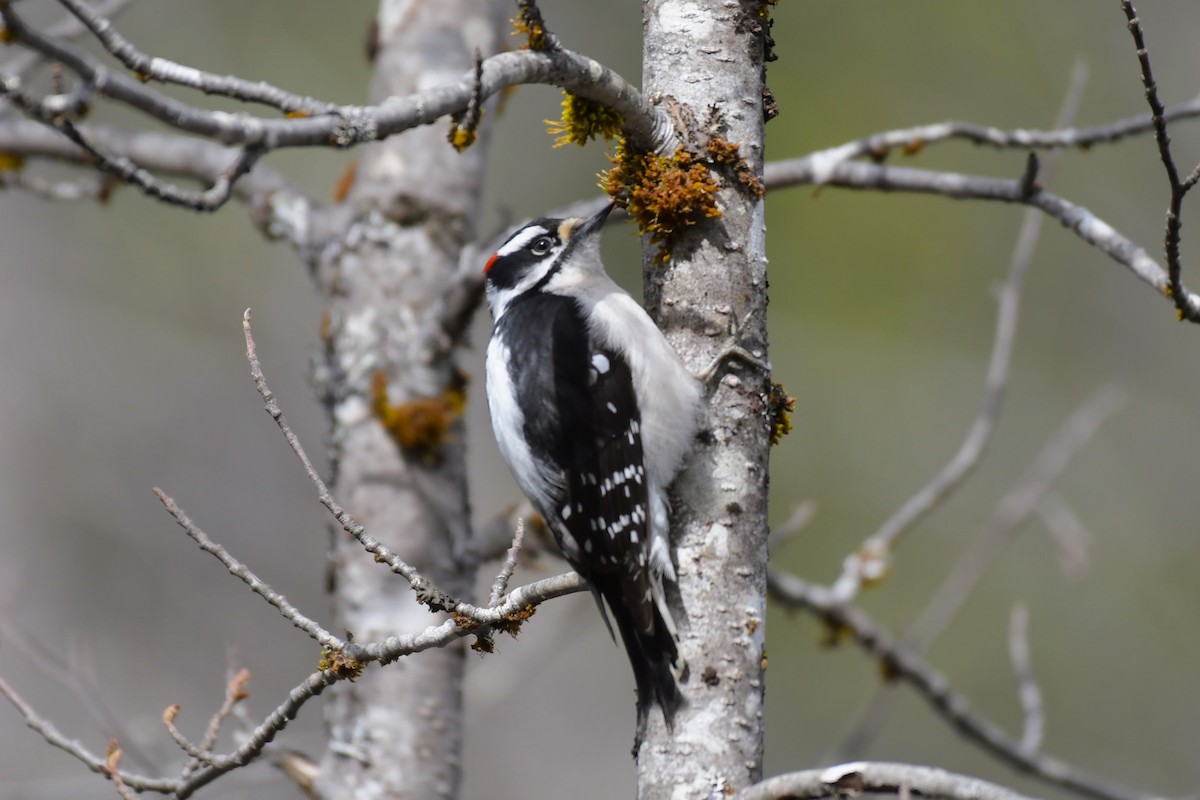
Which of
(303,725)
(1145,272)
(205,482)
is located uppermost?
(205,482)

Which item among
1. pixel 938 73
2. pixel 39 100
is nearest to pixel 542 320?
pixel 39 100

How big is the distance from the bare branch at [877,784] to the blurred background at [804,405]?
239 inches

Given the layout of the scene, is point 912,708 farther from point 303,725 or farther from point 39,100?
point 39,100

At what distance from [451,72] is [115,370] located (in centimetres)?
603

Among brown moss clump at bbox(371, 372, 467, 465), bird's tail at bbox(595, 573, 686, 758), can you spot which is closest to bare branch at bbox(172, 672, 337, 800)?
bird's tail at bbox(595, 573, 686, 758)

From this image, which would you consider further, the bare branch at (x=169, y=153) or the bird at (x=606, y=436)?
the bare branch at (x=169, y=153)

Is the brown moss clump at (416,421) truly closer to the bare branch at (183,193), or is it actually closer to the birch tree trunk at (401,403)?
the birch tree trunk at (401,403)

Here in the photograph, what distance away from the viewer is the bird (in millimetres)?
2660

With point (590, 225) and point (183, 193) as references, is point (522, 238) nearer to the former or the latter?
point (590, 225)

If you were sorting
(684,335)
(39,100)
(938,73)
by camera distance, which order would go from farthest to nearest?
1. (938,73)
2. (684,335)
3. (39,100)

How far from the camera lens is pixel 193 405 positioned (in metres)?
9.34

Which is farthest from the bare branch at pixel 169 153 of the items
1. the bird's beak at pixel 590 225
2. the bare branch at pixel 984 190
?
the bare branch at pixel 984 190

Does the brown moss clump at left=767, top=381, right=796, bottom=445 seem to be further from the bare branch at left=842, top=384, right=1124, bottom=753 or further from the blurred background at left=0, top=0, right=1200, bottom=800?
the blurred background at left=0, top=0, right=1200, bottom=800

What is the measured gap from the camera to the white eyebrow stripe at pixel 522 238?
3629 millimetres
